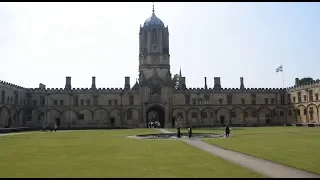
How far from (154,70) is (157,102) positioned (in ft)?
22.0

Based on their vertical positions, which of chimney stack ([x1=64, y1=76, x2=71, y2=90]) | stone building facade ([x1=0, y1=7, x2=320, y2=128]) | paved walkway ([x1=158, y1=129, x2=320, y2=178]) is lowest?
paved walkway ([x1=158, y1=129, x2=320, y2=178])

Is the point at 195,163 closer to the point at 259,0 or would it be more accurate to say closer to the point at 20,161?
the point at 20,161

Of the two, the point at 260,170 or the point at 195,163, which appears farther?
the point at 195,163

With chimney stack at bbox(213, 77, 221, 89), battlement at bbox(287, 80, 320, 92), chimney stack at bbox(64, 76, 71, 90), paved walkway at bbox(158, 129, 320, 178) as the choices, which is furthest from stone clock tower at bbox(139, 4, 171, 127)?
paved walkway at bbox(158, 129, 320, 178)

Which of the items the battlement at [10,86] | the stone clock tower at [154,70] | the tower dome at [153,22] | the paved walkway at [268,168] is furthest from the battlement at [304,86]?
the battlement at [10,86]

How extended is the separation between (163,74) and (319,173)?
58899mm

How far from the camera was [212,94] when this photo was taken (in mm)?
71188

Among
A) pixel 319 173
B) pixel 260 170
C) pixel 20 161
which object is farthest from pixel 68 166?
pixel 319 173

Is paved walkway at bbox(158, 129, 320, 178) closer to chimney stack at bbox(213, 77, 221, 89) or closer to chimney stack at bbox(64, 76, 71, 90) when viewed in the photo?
chimney stack at bbox(64, 76, 71, 90)

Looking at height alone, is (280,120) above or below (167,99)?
below

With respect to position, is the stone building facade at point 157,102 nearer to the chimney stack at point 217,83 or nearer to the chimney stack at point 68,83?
the chimney stack at point 217,83

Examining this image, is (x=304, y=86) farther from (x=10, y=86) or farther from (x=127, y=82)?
(x=10, y=86)

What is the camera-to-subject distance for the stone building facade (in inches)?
2618

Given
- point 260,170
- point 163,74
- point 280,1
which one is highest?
point 163,74
